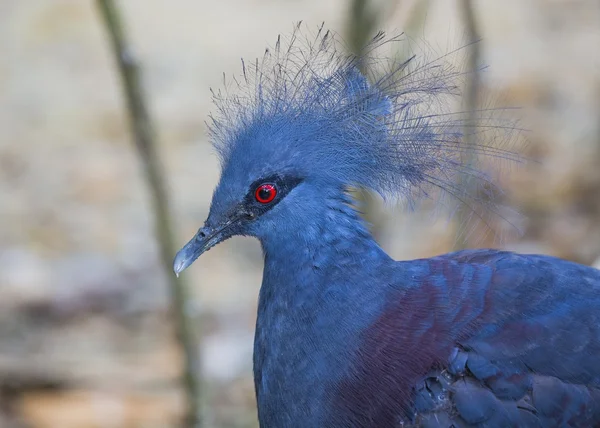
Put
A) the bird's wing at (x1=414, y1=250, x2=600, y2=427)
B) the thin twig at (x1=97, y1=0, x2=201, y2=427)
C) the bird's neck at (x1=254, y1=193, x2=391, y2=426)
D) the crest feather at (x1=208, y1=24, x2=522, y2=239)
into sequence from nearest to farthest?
the bird's wing at (x1=414, y1=250, x2=600, y2=427)
the bird's neck at (x1=254, y1=193, x2=391, y2=426)
the crest feather at (x1=208, y1=24, x2=522, y2=239)
the thin twig at (x1=97, y1=0, x2=201, y2=427)

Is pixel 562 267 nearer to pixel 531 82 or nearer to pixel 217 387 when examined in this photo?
pixel 217 387

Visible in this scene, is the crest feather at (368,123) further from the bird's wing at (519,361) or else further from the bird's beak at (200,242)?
the bird's wing at (519,361)

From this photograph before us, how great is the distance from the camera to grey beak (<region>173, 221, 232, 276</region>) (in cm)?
292

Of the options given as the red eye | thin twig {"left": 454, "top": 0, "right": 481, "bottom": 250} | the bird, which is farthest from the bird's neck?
thin twig {"left": 454, "top": 0, "right": 481, "bottom": 250}

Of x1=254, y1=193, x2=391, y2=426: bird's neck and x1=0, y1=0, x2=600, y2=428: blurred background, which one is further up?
x1=0, y1=0, x2=600, y2=428: blurred background

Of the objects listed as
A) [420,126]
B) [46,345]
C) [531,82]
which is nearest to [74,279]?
[46,345]

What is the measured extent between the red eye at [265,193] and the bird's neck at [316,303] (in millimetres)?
123

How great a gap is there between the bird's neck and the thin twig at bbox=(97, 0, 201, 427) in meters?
1.10

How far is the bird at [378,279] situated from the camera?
2.73 metres

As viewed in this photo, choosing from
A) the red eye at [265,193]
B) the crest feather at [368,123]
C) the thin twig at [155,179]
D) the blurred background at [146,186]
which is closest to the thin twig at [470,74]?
the blurred background at [146,186]

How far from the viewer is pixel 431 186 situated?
3.05 metres

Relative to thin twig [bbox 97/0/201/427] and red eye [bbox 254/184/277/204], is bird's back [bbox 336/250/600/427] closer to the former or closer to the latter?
red eye [bbox 254/184/277/204]

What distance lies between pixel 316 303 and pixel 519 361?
0.62 m

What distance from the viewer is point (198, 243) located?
2.94 metres
